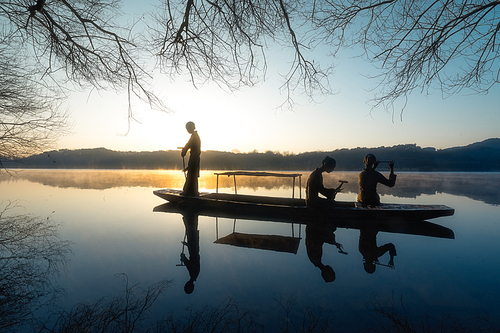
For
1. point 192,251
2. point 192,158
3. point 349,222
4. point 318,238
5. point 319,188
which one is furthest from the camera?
point 192,158

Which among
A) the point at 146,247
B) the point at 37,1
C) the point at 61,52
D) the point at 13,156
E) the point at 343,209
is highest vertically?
the point at 37,1

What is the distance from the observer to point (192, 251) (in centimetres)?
484

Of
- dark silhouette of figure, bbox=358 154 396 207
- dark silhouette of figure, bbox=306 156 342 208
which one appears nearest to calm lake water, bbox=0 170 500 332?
dark silhouette of figure, bbox=306 156 342 208

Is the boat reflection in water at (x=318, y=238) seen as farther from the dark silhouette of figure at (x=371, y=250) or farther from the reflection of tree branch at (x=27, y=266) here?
the reflection of tree branch at (x=27, y=266)

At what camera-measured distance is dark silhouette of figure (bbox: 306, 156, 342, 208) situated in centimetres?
617

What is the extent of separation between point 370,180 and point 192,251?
545 centimetres

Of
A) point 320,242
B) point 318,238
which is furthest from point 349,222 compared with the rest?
point 320,242

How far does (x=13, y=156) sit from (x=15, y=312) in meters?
5.10

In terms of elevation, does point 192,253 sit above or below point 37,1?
below

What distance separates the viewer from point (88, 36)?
184 inches

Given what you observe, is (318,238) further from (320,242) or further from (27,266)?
(27,266)

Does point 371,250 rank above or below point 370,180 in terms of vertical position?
below

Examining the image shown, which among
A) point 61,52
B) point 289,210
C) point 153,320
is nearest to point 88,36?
point 61,52

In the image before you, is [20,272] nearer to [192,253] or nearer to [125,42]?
[192,253]
